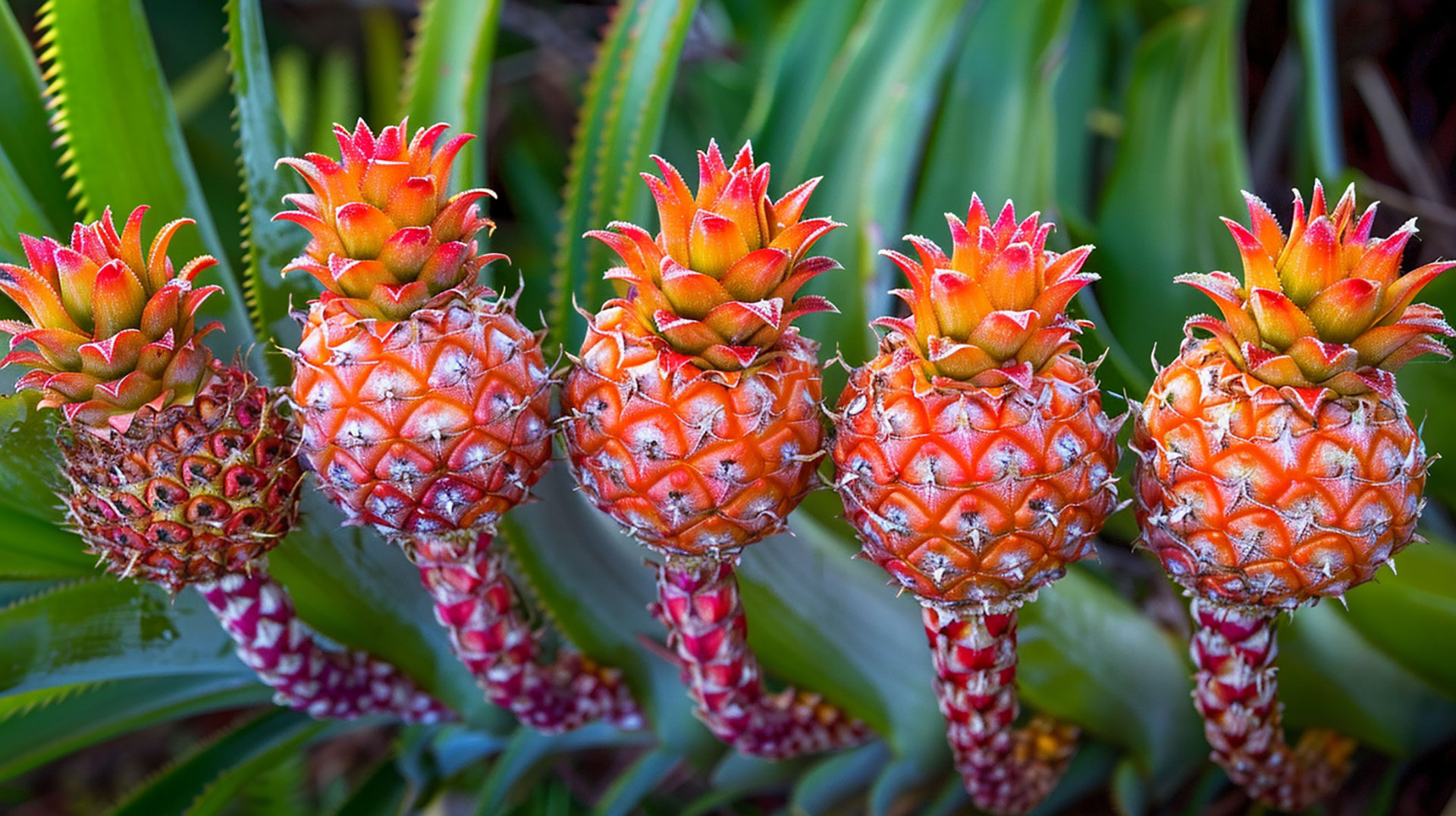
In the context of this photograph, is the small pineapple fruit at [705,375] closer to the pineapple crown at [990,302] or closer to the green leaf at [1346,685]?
the pineapple crown at [990,302]

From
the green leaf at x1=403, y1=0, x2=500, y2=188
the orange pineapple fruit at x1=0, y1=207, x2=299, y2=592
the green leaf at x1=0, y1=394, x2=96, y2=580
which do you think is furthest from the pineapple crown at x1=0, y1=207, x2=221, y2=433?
the green leaf at x1=403, y1=0, x2=500, y2=188

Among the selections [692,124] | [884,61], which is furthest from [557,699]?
[692,124]

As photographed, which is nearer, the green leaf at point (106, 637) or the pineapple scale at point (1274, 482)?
the pineapple scale at point (1274, 482)

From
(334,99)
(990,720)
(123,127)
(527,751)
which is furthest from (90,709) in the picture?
(334,99)

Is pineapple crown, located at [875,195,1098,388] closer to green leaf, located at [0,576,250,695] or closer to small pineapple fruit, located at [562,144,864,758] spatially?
small pineapple fruit, located at [562,144,864,758]

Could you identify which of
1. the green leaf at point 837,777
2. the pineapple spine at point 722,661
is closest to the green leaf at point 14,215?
the pineapple spine at point 722,661

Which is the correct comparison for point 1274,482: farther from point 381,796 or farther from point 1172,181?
point 381,796
